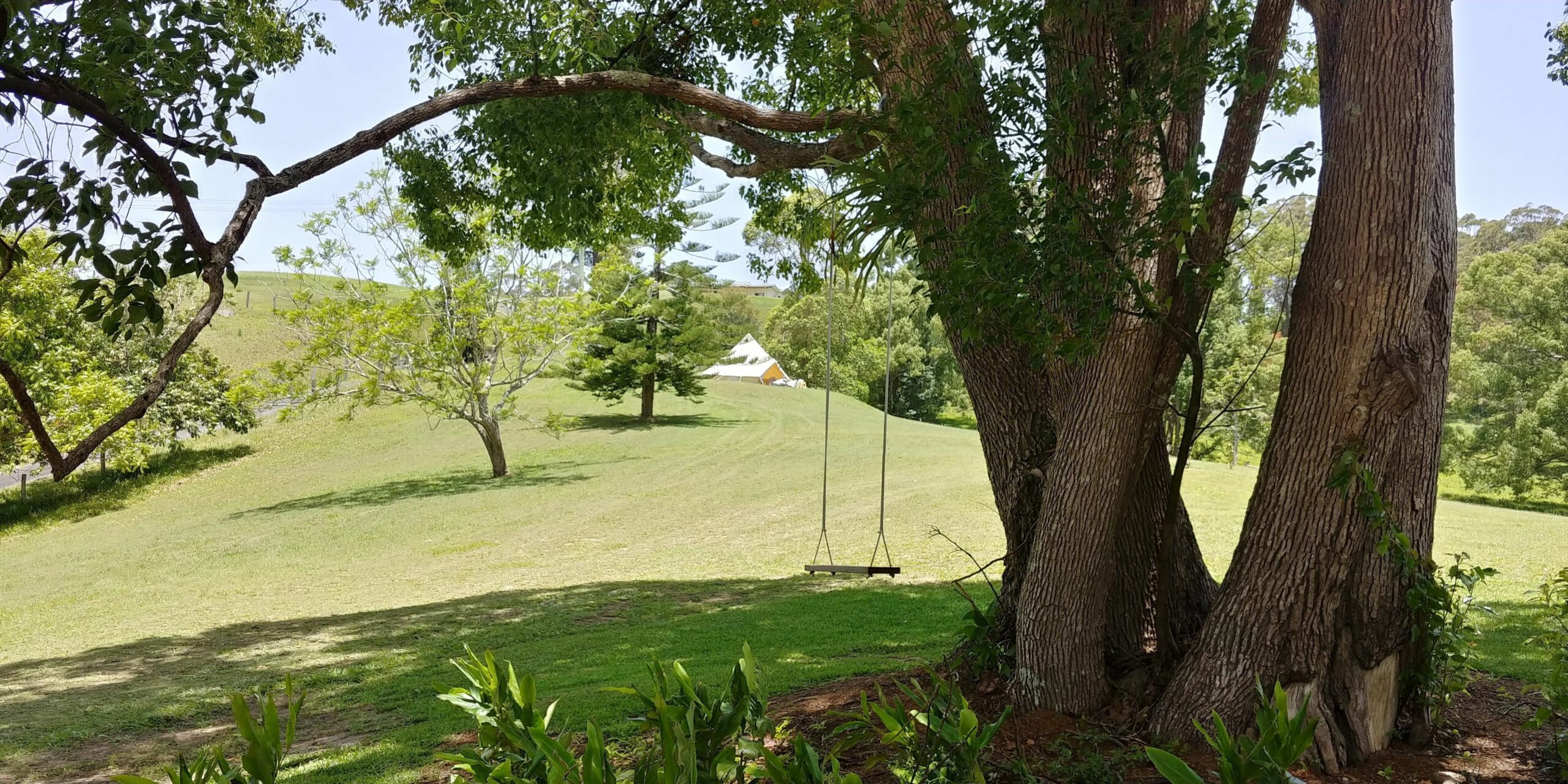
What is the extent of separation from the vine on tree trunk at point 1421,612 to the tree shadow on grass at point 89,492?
22781 mm

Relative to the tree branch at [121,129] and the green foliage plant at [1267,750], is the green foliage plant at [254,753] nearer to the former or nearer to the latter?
the tree branch at [121,129]

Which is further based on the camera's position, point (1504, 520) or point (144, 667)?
point (1504, 520)

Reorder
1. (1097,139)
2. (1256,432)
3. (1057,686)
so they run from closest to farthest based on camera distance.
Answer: (1097,139)
(1057,686)
(1256,432)

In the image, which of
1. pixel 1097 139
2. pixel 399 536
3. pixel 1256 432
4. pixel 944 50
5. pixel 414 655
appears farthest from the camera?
pixel 1256 432

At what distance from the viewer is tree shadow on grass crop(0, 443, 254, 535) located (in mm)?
20797

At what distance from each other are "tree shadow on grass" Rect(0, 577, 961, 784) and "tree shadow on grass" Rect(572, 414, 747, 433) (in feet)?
54.3

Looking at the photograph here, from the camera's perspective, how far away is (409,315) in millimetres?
19266

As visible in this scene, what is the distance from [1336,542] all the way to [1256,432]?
35.8 meters

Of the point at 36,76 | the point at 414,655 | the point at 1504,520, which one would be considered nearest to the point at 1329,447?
the point at 36,76

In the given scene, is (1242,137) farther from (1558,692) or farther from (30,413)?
(30,413)

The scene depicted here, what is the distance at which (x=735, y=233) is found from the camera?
138 feet

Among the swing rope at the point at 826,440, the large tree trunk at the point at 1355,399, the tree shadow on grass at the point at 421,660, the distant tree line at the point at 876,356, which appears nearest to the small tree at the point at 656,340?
the swing rope at the point at 826,440

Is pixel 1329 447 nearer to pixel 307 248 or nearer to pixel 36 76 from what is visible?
pixel 36 76

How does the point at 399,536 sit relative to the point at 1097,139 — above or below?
below
